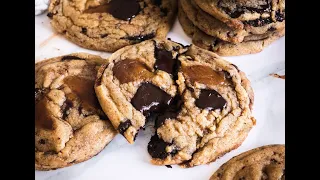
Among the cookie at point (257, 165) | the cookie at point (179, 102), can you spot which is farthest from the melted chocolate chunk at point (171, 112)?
the cookie at point (257, 165)

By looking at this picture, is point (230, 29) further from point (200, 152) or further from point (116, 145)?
point (116, 145)

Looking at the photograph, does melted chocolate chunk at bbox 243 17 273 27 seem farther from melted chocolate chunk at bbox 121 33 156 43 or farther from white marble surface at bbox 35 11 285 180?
melted chocolate chunk at bbox 121 33 156 43

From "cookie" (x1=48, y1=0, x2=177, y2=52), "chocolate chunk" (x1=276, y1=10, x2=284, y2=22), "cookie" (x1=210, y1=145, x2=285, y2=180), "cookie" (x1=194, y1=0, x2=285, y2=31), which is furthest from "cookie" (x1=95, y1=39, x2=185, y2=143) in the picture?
"chocolate chunk" (x1=276, y1=10, x2=284, y2=22)

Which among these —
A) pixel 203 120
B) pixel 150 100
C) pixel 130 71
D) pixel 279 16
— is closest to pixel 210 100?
pixel 203 120

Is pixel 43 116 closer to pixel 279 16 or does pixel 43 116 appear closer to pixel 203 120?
pixel 203 120

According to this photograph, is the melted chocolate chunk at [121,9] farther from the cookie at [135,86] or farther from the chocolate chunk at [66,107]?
the chocolate chunk at [66,107]

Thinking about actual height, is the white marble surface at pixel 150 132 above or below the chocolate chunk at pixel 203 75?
below
